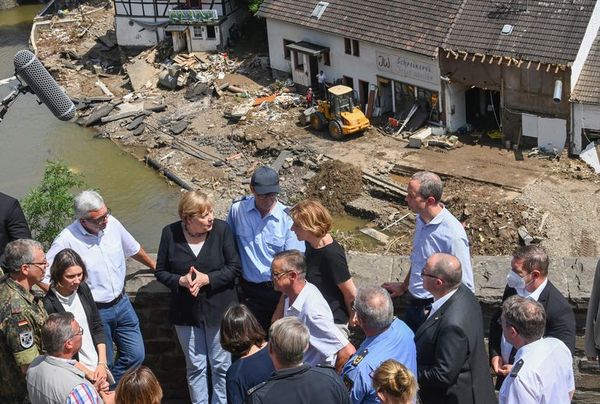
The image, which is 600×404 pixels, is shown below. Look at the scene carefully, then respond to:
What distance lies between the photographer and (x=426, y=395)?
6777mm

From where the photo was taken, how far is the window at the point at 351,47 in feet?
106

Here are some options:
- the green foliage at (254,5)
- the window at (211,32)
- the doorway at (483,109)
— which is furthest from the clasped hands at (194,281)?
the window at (211,32)

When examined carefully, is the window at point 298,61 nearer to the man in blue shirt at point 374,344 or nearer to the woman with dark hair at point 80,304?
the woman with dark hair at point 80,304

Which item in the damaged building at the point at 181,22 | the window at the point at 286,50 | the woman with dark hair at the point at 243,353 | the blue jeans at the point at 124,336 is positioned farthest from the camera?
the damaged building at the point at 181,22

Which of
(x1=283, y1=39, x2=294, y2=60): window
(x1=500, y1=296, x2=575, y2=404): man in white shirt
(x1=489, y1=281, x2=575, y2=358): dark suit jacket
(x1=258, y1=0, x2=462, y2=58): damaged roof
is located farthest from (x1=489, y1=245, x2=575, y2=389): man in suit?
(x1=283, y1=39, x2=294, y2=60): window

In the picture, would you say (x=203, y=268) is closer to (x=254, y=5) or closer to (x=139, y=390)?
(x=139, y=390)

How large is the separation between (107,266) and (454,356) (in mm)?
3015

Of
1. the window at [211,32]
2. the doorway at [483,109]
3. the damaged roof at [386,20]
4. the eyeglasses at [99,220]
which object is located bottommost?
the doorway at [483,109]

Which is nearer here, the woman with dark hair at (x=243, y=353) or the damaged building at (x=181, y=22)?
the woman with dark hair at (x=243, y=353)

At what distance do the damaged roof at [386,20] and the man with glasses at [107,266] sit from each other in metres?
22.5

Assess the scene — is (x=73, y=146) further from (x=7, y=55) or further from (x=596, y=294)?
(x=596, y=294)

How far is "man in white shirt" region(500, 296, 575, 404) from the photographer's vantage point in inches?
242

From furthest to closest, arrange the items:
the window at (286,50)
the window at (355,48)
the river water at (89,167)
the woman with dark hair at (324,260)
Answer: the window at (286,50), the window at (355,48), the river water at (89,167), the woman with dark hair at (324,260)

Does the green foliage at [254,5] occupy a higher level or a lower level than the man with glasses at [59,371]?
lower
